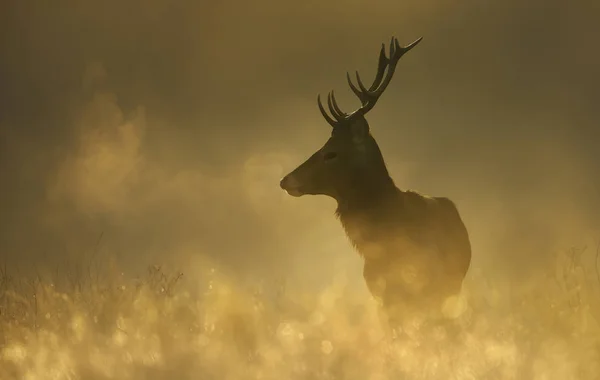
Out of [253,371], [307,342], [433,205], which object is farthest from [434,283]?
[253,371]

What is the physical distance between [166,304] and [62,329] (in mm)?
732

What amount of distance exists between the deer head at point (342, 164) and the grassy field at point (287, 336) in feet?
4.26

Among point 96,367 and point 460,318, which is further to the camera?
point 460,318

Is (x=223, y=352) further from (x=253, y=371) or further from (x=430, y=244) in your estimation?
(x=430, y=244)

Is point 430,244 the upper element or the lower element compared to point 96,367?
upper

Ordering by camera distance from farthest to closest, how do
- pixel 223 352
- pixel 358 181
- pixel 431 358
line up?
pixel 358 181 → pixel 223 352 → pixel 431 358

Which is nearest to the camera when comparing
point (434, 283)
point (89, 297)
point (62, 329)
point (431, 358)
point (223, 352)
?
point (431, 358)

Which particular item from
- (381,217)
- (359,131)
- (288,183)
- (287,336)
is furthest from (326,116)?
(287,336)

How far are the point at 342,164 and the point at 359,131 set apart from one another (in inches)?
13.8

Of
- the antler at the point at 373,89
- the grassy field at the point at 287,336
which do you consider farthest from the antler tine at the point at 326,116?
the grassy field at the point at 287,336

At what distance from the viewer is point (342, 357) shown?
12.3 ft

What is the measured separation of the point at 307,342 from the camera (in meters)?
4.02

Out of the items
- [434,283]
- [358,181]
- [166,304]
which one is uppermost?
[358,181]

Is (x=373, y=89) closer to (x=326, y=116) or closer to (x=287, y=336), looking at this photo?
(x=326, y=116)
